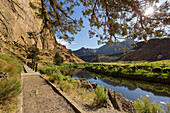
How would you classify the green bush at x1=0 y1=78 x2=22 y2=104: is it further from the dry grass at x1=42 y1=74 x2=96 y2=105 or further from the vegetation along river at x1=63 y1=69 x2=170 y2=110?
the vegetation along river at x1=63 y1=69 x2=170 y2=110

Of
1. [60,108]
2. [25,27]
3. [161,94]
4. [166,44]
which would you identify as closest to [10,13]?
[25,27]

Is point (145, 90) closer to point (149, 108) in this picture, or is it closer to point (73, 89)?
point (149, 108)

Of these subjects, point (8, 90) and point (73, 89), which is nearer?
point (8, 90)

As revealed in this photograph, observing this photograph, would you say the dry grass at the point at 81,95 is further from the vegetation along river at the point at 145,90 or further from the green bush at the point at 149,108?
the vegetation along river at the point at 145,90

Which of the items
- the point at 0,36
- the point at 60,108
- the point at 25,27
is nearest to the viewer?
the point at 60,108

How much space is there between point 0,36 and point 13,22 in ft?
44.1

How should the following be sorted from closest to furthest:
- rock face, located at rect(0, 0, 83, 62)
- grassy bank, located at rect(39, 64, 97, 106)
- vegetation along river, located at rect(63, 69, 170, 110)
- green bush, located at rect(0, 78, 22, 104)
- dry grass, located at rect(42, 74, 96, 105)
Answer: green bush, located at rect(0, 78, 22, 104) → dry grass, located at rect(42, 74, 96, 105) → grassy bank, located at rect(39, 64, 97, 106) → vegetation along river, located at rect(63, 69, 170, 110) → rock face, located at rect(0, 0, 83, 62)

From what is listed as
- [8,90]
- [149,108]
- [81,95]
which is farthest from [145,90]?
[8,90]

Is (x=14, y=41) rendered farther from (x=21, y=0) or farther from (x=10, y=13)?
(x=21, y=0)

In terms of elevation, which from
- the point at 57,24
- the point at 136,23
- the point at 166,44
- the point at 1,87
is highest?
the point at 166,44

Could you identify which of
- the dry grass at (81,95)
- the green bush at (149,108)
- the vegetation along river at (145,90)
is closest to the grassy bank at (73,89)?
the dry grass at (81,95)

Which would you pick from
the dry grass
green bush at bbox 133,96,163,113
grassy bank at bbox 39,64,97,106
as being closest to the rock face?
grassy bank at bbox 39,64,97,106

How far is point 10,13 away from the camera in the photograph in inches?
1882

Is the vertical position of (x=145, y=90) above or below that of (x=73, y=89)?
below
